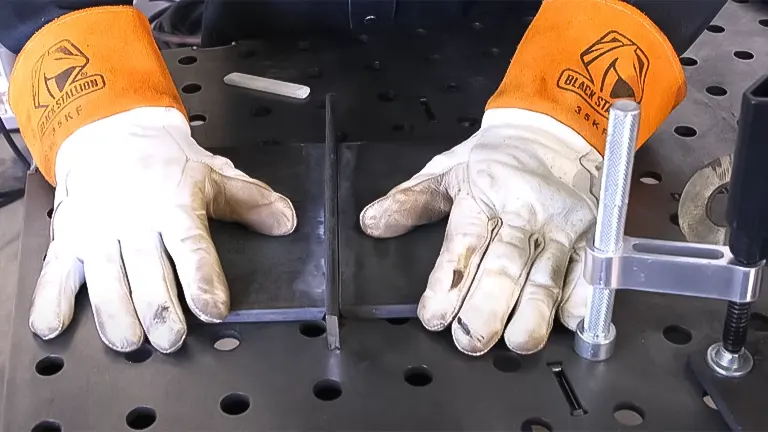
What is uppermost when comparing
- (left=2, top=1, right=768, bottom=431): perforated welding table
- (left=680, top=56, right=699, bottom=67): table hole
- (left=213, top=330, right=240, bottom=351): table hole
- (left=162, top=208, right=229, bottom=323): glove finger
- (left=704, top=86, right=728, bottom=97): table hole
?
(left=162, top=208, right=229, bottom=323): glove finger

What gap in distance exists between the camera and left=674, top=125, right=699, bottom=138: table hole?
96 cm

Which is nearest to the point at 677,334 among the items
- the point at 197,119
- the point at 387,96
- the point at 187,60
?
the point at 387,96

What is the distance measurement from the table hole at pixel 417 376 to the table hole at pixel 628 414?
15cm

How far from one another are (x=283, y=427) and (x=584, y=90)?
0.45 meters

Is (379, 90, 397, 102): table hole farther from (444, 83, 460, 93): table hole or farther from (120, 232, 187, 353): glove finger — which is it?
(120, 232, 187, 353): glove finger

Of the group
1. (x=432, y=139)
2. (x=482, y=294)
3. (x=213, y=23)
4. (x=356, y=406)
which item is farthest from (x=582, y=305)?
(x=213, y=23)

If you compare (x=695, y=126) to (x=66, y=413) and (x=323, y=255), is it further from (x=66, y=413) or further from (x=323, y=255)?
(x=66, y=413)

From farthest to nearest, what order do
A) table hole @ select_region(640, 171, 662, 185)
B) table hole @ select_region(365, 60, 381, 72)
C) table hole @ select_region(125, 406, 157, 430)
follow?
table hole @ select_region(365, 60, 381, 72)
table hole @ select_region(640, 171, 662, 185)
table hole @ select_region(125, 406, 157, 430)

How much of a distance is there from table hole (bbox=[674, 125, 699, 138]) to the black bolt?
36 centimetres

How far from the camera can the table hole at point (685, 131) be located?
963mm

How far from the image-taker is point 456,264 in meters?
0.71

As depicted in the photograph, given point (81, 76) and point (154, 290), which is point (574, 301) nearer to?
point (154, 290)

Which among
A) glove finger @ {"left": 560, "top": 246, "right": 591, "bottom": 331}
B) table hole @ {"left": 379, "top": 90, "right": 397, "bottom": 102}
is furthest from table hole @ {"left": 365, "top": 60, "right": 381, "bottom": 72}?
glove finger @ {"left": 560, "top": 246, "right": 591, "bottom": 331}

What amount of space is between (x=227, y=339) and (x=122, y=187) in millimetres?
171
